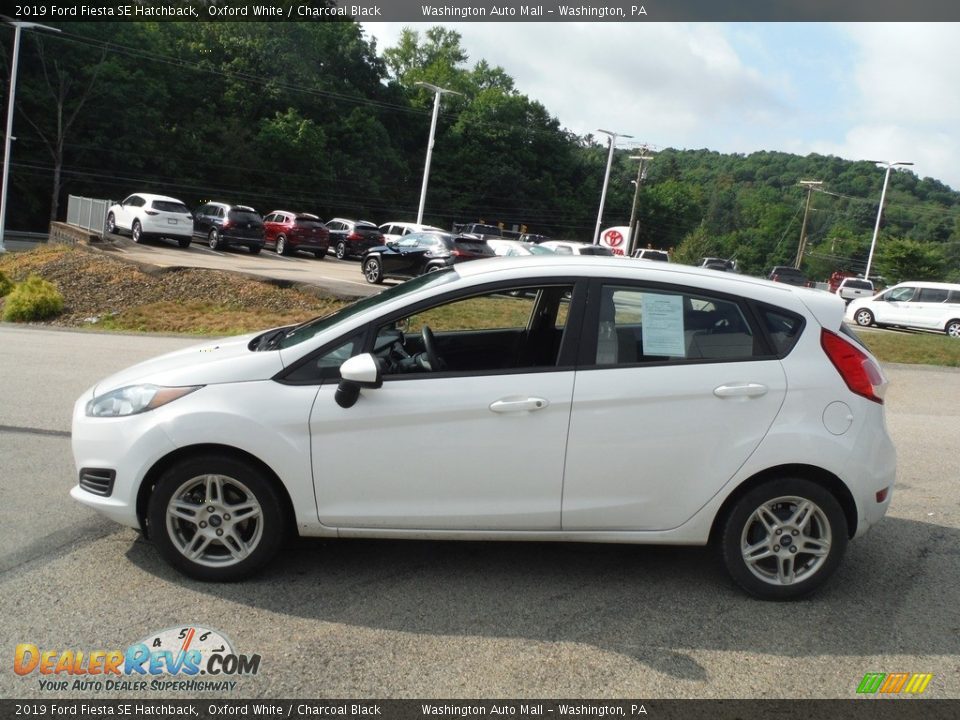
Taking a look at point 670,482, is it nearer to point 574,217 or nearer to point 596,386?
point 596,386

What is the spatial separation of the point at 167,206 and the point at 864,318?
24.4 meters

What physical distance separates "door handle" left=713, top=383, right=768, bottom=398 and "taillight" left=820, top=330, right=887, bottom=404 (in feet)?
1.45

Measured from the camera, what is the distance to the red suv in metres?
36.4

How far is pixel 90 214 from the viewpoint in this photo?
28656mm

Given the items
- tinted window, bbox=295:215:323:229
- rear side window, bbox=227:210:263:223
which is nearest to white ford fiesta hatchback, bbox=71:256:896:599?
rear side window, bbox=227:210:263:223

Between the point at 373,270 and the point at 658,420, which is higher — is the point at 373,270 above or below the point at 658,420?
below

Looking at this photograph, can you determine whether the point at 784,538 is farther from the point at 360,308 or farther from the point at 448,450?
the point at 360,308

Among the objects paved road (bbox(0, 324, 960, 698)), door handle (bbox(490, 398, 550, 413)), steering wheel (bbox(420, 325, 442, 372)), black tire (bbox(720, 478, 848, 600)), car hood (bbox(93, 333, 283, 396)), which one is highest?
steering wheel (bbox(420, 325, 442, 372))

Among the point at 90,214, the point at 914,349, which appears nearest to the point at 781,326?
the point at 914,349

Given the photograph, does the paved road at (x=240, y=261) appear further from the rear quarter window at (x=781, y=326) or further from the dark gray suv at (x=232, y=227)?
the rear quarter window at (x=781, y=326)

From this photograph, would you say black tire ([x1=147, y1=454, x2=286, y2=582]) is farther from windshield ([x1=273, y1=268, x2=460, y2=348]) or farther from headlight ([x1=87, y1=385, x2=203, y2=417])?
windshield ([x1=273, y1=268, x2=460, y2=348])

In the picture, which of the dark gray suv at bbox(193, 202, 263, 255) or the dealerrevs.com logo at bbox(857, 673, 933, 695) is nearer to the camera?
the dealerrevs.com logo at bbox(857, 673, 933, 695)

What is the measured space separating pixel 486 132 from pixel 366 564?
79.3m

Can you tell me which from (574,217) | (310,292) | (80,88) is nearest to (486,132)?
(574,217)
